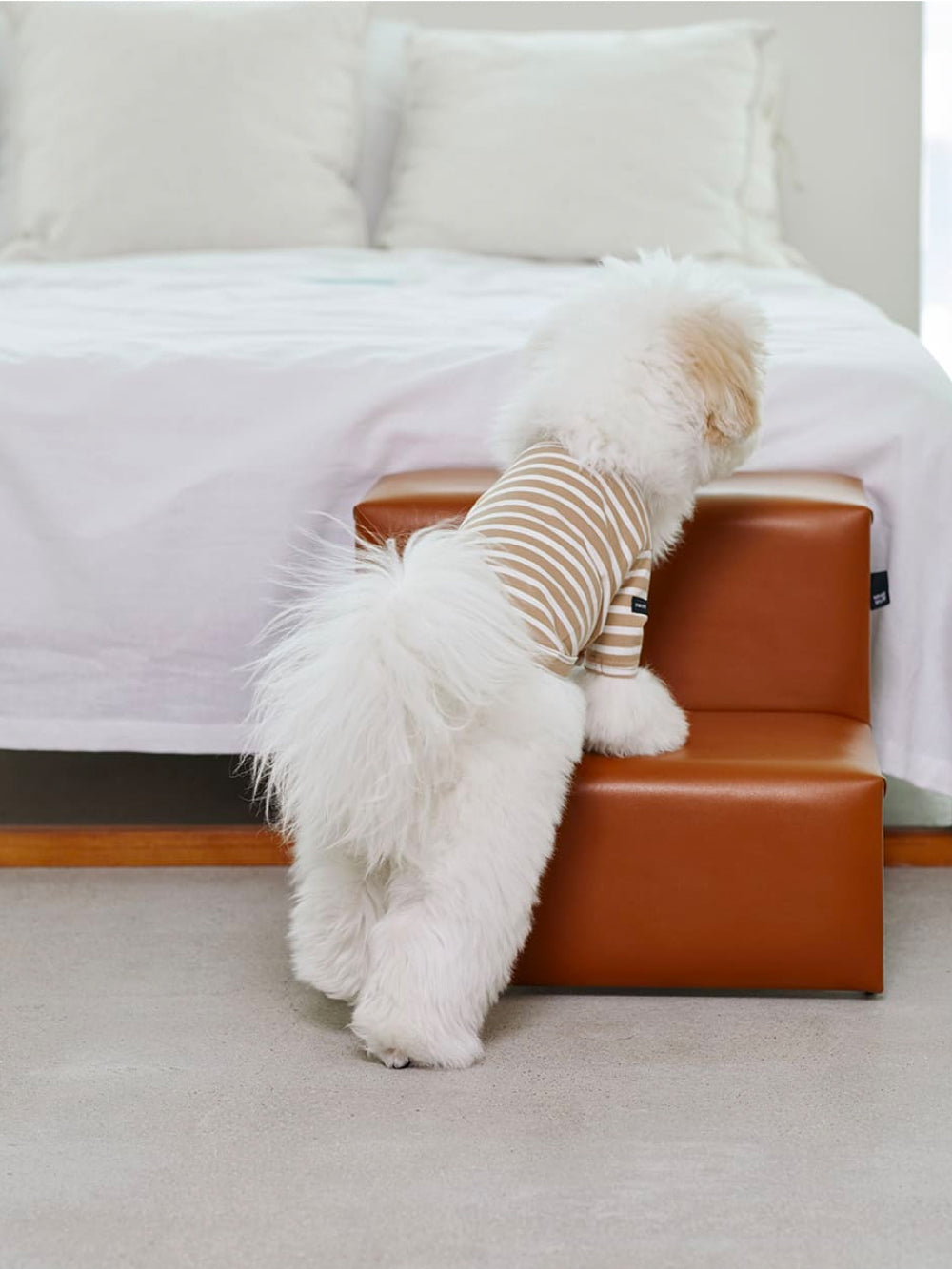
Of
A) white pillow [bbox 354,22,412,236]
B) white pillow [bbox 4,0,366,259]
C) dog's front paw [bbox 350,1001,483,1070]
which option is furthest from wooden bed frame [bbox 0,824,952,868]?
white pillow [bbox 354,22,412,236]

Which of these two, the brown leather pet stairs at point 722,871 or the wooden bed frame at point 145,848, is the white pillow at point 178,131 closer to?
the wooden bed frame at point 145,848

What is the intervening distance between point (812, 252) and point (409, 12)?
1103mm

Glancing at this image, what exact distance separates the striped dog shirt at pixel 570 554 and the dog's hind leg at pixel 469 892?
82 millimetres

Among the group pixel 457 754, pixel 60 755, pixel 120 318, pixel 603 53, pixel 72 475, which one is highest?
pixel 603 53

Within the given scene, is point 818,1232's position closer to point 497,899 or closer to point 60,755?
point 497,899

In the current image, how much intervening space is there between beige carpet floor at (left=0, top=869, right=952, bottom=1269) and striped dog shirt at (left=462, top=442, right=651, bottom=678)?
14.1 inches

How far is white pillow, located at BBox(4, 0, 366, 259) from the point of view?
117 inches

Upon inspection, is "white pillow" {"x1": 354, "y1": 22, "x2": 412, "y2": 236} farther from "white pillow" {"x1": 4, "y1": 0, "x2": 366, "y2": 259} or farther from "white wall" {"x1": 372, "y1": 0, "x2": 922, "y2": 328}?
"white wall" {"x1": 372, "y1": 0, "x2": 922, "y2": 328}

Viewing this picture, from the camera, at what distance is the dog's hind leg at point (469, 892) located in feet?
4.31

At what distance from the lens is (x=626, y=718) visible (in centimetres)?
150

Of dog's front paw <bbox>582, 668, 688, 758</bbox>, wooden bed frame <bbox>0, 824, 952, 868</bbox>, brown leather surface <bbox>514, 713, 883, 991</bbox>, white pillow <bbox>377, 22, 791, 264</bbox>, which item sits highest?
white pillow <bbox>377, 22, 791, 264</bbox>

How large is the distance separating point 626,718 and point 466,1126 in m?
0.42

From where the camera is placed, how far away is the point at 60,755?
232 centimetres

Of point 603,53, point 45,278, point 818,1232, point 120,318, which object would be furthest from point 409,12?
Answer: point 818,1232
